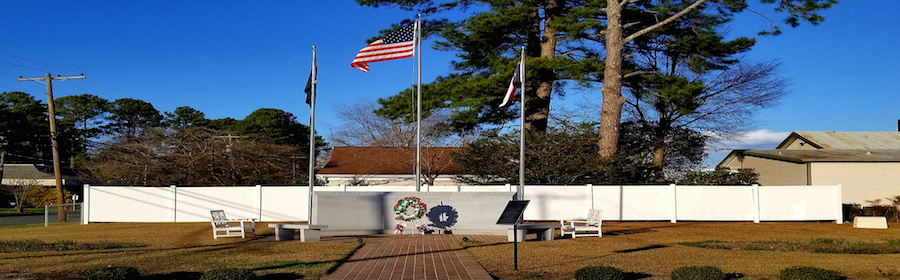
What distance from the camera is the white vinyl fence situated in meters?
24.5

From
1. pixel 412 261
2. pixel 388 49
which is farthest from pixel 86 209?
pixel 412 261

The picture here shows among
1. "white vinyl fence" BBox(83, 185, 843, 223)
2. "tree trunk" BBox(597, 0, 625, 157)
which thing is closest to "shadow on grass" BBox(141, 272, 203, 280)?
"white vinyl fence" BBox(83, 185, 843, 223)

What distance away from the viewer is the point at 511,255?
13000 mm

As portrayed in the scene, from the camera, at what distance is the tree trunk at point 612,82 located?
28.1m

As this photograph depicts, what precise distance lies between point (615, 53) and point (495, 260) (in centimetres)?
1768

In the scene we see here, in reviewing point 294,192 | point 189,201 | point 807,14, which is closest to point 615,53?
point 807,14

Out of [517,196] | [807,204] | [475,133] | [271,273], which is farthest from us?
[475,133]

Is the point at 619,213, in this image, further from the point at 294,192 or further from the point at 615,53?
the point at 294,192

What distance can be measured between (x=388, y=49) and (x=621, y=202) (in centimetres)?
1023

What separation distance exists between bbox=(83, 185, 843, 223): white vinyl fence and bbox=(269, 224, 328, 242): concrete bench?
7.47 metres

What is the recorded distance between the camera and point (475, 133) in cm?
3394

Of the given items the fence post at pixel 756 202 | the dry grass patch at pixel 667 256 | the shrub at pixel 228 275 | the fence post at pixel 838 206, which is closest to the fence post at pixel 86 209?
the dry grass patch at pixel 667 256

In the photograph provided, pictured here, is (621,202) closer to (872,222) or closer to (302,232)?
(872,222)

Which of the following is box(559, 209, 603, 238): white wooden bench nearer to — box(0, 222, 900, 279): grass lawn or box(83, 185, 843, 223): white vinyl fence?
box(0, 222, 900, 279): grass lawn
